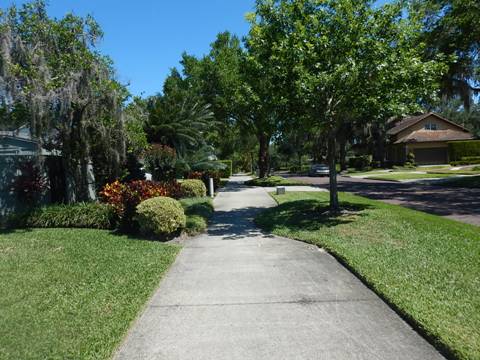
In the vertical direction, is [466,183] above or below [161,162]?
below

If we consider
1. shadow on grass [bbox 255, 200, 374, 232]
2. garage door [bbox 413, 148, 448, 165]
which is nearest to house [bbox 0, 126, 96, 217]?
shadow on grass [bbox 255, 200, 374, 232]

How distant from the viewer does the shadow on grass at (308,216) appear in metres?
10.9

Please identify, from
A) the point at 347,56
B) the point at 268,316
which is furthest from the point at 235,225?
the point at 268,316

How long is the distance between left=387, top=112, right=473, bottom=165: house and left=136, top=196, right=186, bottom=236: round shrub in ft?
138

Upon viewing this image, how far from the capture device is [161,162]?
63.2 ft

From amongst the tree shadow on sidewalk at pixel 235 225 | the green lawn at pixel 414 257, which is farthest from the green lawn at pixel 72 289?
the green lawn at pixel 414 257

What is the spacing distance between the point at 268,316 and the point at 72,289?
3.08 m

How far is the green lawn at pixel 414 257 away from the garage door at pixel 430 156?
38.1 meters

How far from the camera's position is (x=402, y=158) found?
47969 millimetres

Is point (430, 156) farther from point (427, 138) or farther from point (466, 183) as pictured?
point (466, 183)

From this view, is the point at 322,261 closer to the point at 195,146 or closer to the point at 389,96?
the point at 389,96

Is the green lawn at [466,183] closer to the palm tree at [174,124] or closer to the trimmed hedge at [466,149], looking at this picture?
the palm tree at [174,124]

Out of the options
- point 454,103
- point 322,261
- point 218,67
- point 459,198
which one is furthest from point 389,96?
point 454,103

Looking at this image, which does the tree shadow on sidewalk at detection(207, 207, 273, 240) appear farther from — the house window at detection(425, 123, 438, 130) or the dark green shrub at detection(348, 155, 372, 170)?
the house window at detection(425, 123, 438, 130)
